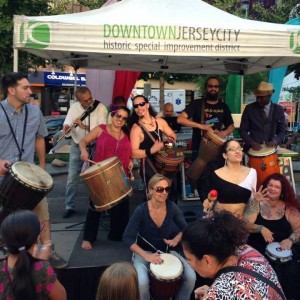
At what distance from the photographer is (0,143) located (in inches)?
147

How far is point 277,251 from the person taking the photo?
3.59m

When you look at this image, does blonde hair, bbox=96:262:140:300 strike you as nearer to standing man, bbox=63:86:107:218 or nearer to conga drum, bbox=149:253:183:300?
conga drum, bbox=149:253:183:300

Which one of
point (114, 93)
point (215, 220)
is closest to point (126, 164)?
point (215, 220)

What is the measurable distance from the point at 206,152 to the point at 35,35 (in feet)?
7.55

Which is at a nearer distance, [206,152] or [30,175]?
[30,175]

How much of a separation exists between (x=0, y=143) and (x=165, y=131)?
191cm

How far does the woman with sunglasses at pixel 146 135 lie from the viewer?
15.3ft

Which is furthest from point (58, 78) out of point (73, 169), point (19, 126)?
point (19, 126)

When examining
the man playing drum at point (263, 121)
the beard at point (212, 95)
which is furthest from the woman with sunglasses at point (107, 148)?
the man playing drum at point (263, 121)

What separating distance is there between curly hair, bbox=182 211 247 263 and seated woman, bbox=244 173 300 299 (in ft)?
6.00

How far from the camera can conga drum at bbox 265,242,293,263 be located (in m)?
3.52

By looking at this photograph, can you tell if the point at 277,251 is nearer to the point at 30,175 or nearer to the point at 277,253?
the point at 277,253

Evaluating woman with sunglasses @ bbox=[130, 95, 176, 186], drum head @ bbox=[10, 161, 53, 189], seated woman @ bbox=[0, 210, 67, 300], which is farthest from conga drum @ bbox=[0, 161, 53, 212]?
woman with sunglasses @ bbox=[130, 95, 176, 186]

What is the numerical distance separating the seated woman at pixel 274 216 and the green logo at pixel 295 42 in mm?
1549
